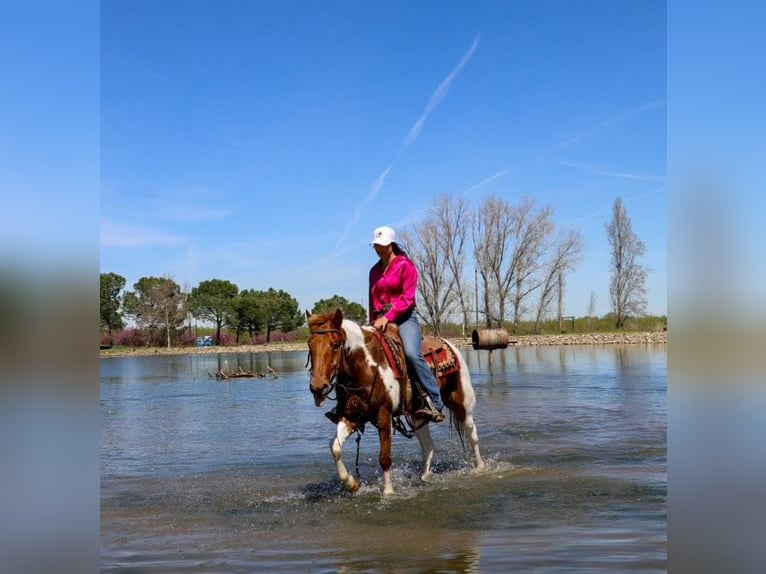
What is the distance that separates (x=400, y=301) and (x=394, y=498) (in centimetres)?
211

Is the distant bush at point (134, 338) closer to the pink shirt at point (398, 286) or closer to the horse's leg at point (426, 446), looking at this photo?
the horse's leg at point (426, 446)

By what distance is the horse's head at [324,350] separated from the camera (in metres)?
5.99

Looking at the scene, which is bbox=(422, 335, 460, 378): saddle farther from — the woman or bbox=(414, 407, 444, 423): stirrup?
bbox=(414, 407, 444, 423): stirrup

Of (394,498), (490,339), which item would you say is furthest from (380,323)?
(490,339)

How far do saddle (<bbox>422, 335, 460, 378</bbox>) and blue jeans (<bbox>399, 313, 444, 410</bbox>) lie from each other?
1.36 feet

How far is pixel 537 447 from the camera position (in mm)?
9820

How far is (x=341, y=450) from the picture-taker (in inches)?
257

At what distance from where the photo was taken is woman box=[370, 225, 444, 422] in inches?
278

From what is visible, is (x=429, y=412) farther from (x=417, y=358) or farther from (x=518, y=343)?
(x=518, y=343)

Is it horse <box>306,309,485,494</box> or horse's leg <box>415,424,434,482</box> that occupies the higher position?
horse <box>306,309,485,494</box>

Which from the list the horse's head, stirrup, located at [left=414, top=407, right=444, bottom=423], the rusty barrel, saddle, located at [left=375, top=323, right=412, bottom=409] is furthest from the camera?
the rusty barrel

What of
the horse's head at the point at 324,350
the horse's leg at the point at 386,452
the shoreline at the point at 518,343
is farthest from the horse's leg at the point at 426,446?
the shoreline at the point at 518,343

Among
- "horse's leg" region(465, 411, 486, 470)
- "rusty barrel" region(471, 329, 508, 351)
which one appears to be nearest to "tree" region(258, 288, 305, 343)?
"rusty barrel" region(471, 329, 508, 351)
